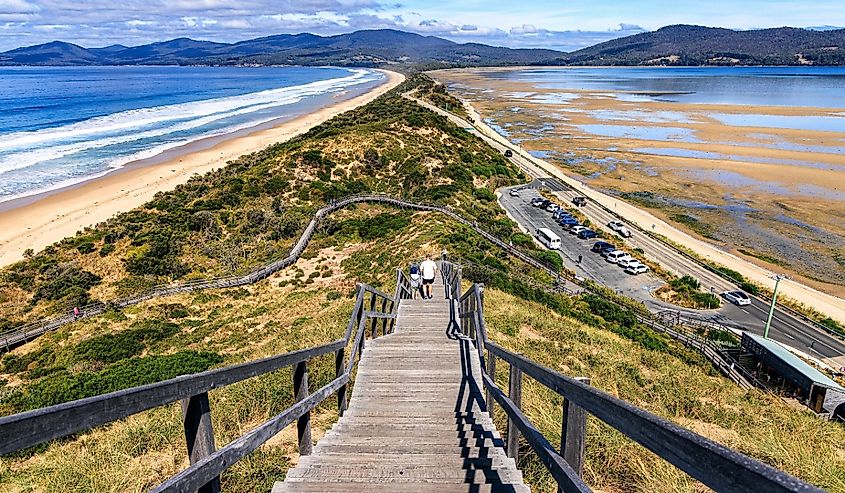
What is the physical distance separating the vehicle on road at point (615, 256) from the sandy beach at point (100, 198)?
3239cm

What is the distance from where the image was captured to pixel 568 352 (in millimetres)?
11117

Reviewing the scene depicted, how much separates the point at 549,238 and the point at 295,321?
2065 cm

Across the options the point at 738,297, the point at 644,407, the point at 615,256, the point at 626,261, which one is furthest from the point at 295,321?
the point at 738,297

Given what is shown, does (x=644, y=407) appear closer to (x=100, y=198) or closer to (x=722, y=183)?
(x=100, y=198)

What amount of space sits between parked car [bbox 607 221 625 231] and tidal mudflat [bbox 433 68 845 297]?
523 cm

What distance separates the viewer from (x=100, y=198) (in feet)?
131

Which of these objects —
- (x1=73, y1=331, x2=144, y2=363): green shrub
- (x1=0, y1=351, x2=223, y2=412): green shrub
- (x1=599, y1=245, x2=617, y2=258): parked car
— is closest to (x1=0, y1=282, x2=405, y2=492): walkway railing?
(x1=0, y1=351, x2=223, y2=412): green shrub

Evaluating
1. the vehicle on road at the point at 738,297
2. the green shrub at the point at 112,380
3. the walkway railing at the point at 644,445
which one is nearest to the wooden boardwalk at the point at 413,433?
the walkway railing at the point at 644,445

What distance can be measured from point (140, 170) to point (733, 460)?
2172 inches

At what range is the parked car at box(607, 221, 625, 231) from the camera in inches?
1382

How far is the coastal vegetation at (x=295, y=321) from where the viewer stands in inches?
220

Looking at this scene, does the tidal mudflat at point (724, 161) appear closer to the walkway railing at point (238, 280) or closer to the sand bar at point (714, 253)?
the sand bar at point (714, 253)

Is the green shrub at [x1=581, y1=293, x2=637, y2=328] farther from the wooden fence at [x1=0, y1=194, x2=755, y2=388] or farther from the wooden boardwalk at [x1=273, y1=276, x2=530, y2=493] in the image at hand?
the wooden boardwalk at [x1=273, y1=276, x2=530, y2=493]

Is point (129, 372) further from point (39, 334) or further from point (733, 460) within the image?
point (733, 460)
